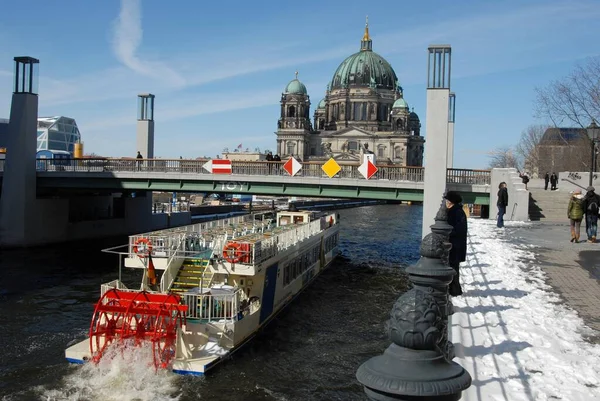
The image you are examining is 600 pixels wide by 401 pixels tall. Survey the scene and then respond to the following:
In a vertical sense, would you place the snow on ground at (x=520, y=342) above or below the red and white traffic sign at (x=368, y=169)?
below

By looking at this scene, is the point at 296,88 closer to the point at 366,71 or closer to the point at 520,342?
the point at 366,71

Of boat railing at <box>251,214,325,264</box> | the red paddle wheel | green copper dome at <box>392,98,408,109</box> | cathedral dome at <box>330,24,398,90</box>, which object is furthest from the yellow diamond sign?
cathedral dome at <box>330,24,398,90</box>

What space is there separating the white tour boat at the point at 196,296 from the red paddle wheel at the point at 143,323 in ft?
0.09

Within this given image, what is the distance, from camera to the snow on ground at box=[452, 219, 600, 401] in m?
8.66

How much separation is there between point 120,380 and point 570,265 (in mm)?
13119

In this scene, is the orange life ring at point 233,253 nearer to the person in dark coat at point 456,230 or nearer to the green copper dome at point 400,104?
the person in dark coat at point 456,230

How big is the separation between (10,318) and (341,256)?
24107mm

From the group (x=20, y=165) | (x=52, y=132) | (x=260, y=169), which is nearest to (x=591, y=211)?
(x=260, y=169)

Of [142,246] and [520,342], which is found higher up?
[142,246]

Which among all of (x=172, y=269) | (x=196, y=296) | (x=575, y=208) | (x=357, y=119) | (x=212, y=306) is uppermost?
(x=357, y=119)

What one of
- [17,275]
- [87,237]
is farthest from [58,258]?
[87,237]

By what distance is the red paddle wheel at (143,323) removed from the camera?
56.2 ft

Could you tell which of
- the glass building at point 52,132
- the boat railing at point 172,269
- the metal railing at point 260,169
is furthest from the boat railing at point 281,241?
the glass building at point 52,132

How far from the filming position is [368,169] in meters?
36.3
